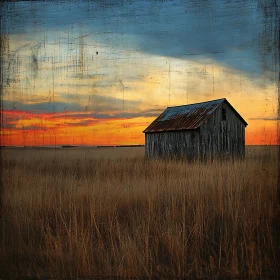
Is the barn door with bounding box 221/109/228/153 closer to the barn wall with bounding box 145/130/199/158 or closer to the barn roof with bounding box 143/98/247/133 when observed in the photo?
the barn roof with bounding box 143/98/247/133

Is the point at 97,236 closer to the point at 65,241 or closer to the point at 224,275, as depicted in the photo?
the point at 65,241

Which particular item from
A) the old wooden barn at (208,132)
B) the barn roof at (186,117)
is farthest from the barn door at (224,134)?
the barn roof at (186,117)

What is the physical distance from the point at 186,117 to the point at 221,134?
1609mm

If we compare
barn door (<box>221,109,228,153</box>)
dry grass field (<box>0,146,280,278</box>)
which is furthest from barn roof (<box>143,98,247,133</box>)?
dry grass field (<box>0,146,280,278</box>)

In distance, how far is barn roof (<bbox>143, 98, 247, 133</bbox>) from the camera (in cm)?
1121

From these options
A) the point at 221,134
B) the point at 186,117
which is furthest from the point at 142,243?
the point at 186,117

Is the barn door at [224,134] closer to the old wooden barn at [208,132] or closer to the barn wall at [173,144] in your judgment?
the old wooden barn at [208,132]

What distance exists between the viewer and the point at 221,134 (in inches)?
446

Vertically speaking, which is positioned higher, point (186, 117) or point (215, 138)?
point (186, 117)

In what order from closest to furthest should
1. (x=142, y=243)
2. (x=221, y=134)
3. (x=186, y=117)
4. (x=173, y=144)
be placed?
(x=142, y=243)
(x=221, y=134)
(x=186, y=117)
(x=173, y=144)

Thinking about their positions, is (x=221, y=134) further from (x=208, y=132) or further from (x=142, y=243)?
(x=142, y=243)

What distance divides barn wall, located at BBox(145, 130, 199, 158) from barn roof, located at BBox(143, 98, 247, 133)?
0.28 meters

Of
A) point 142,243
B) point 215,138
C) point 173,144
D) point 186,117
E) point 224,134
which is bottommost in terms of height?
point 142,243

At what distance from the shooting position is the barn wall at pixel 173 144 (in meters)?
11.3
